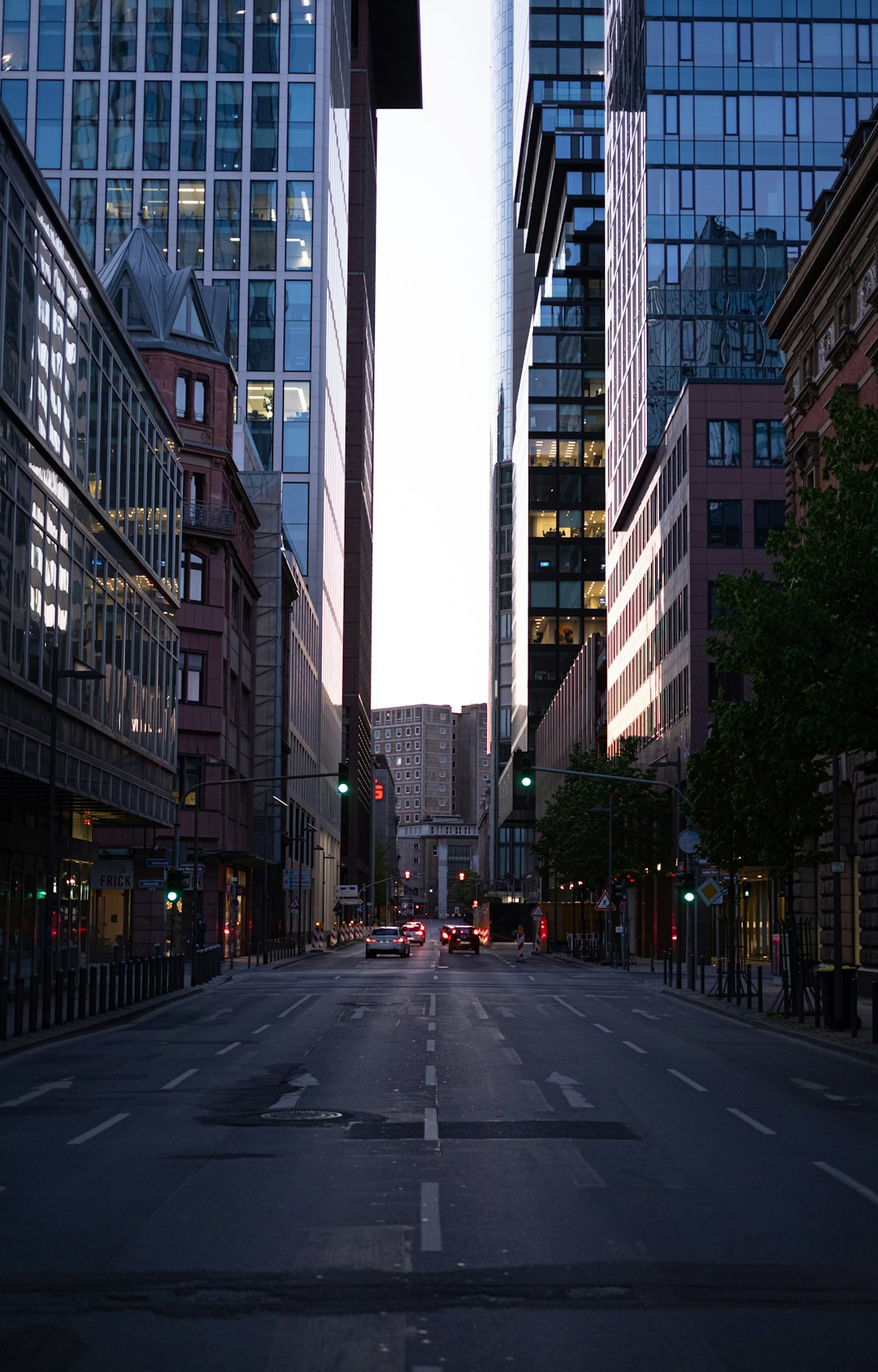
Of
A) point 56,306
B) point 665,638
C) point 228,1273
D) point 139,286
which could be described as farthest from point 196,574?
point 228,1273

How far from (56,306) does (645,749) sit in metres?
55.4

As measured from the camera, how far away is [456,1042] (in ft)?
91.4

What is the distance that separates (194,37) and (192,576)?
174 feet

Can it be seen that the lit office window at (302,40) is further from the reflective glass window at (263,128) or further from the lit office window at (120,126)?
the lit office window at (120,126)

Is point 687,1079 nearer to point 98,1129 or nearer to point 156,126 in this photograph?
point 98,1129

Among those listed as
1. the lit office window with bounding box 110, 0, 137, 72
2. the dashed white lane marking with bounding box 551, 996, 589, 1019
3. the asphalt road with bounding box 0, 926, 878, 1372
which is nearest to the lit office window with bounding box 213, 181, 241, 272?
the lit office window with bounding box 110, 0, 137, 72

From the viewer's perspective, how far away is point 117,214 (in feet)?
368

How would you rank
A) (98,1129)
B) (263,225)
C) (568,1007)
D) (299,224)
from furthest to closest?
(299,224) < (263,225) < (568,1007) < (98,1129)

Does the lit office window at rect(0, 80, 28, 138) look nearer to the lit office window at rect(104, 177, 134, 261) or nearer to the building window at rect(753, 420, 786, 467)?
the lit office window at rect(104, 177, 134, 261)

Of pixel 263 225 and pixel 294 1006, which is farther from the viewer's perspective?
pixel 263 225

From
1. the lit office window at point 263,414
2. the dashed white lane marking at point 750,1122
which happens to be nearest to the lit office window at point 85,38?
the lit office window at point 263,414

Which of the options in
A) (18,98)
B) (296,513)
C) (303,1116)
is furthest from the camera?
(296,513)

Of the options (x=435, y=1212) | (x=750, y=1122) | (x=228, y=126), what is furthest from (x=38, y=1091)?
(x=228, y=126)

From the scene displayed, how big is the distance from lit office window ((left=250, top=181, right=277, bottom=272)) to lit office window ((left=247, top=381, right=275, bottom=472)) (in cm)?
847
